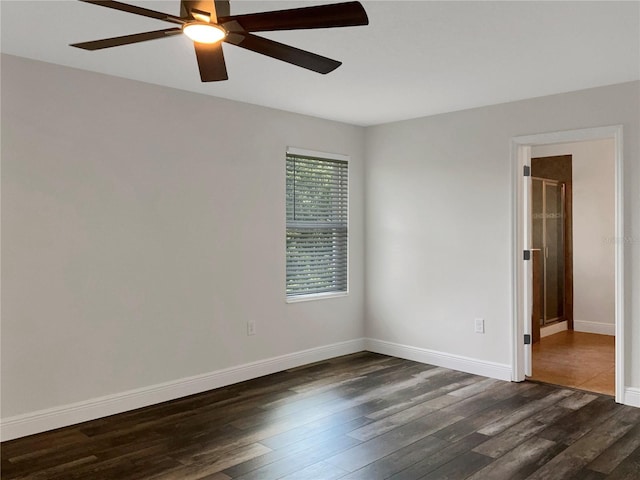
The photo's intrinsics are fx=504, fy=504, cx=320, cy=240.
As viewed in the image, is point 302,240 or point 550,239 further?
point 550,239

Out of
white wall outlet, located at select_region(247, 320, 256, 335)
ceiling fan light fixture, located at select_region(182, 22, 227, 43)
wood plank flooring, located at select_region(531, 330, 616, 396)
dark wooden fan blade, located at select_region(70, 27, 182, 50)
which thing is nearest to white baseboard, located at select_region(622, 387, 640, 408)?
wood plank flooring, located at select_region(531, 330, 616, 396)

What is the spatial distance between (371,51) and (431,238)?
235cm

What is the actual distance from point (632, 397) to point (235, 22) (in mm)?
3839

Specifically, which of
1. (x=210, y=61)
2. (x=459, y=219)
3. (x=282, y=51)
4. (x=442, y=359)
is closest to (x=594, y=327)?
(x=442, y=359)

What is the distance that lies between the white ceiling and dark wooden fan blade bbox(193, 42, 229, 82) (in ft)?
1.24

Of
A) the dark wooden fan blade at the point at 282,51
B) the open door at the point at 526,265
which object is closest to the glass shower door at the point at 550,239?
the open door at the point at 526,265

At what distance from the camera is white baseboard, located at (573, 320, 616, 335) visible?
20.8 feet

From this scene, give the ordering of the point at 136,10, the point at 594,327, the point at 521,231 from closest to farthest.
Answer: the point at 136,10
the point at 521,231
the point at 594,327

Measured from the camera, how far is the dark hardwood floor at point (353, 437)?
2787mm

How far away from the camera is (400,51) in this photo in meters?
3.12

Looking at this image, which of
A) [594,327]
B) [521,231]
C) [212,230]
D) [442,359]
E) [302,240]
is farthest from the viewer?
[594,327]

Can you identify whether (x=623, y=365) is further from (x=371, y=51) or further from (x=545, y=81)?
(x=371, y=51)

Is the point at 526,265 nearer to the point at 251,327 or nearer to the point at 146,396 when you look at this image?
the point at 251,327

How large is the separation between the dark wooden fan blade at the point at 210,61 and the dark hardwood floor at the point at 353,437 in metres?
2.07
